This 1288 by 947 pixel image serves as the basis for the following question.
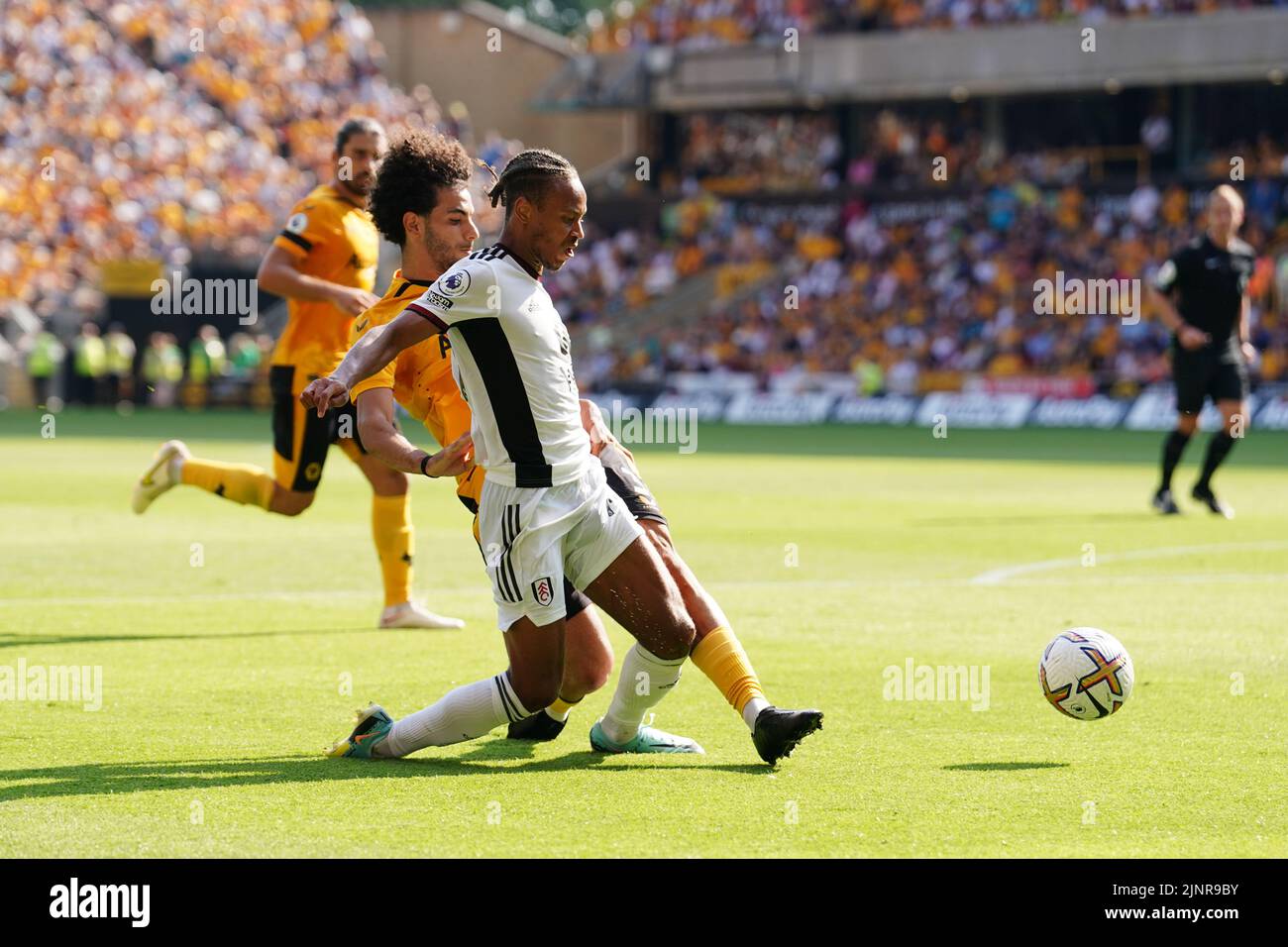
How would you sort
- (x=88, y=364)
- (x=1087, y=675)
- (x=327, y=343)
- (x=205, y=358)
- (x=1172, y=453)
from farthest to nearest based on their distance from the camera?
(x=205, y=358) < (x=88, y=364) < (x=1172, y=453) < (x=327, y=343) < (x=1087, y=675)

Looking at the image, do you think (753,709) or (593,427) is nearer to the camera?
(753,709)

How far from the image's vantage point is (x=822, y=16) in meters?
44.9

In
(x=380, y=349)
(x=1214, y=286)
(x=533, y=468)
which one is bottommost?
(x=533, y=468)

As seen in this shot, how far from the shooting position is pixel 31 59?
1671 inches

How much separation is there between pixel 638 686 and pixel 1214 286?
34.9 ft

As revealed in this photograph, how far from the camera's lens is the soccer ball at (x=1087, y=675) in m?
7.03

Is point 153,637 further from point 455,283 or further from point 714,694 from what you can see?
point 455,283

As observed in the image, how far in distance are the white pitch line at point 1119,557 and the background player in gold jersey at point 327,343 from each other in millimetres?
3708

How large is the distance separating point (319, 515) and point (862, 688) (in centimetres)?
941

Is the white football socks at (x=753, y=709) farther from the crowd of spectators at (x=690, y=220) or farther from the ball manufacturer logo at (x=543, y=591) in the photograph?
the crowd of spectators at (x=690, y=220)

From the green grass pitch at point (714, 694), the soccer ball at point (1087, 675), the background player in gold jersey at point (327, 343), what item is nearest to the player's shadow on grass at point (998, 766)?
the green grass pitch at point (714, 694)

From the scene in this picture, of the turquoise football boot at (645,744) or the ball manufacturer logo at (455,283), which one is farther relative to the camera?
the turquoise football boot at (645,744)

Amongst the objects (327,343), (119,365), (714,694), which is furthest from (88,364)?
(714,694)

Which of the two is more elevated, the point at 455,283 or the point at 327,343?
the point at 455,283
